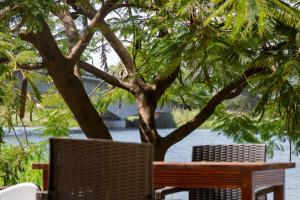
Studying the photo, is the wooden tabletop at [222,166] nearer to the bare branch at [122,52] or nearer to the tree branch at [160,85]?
the tree branch at [160,85]

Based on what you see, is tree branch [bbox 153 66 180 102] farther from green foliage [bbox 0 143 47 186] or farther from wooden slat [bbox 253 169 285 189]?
wooden slat [bbox 253 169 285 189]

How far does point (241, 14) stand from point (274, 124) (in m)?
3.52

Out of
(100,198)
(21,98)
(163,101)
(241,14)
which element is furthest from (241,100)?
(241,14)

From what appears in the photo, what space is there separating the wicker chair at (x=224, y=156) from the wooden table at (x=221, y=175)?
416 mm

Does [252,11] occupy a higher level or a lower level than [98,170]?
higher

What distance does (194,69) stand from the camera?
3.03 meters

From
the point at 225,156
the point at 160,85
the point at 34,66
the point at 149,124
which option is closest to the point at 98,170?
the point at 225,156

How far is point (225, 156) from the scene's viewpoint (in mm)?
3125

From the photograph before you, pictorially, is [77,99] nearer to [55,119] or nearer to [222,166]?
[55,119]

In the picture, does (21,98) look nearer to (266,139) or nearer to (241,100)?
(241,100)

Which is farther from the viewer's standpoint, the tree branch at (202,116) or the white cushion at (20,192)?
the tree branch at (202,116)

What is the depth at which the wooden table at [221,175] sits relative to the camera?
2.30m

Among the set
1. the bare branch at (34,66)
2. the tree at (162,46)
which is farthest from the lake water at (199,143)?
the bare branch at (34,66)

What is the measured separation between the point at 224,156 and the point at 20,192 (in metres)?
1.57
